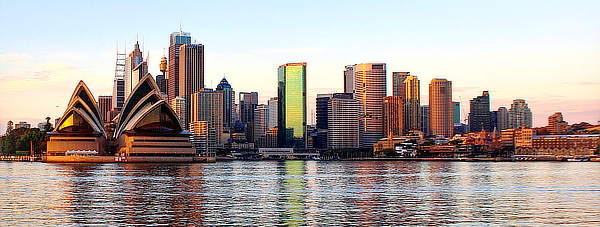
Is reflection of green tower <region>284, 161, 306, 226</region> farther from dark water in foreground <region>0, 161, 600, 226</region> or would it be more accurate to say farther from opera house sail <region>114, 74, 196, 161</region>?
opera house sail <region>114, 74, 196, 161</region>

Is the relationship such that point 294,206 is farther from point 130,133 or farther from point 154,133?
point 130,133

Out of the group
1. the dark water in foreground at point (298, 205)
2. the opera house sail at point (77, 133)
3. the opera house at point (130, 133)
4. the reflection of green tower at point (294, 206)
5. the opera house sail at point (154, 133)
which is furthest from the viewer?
the opera house sail at point (77, 133)

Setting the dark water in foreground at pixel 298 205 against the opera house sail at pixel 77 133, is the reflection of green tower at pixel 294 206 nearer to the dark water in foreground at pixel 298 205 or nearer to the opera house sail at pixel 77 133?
the dark water in foreground at pixel 298 205

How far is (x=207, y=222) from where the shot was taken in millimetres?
36156

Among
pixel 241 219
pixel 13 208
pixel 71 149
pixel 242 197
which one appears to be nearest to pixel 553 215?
pixel 241 219

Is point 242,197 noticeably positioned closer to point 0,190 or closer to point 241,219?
point 241,219

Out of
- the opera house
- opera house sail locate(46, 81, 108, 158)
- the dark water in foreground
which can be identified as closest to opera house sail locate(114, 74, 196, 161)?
the opera house

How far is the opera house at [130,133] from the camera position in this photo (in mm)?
165250

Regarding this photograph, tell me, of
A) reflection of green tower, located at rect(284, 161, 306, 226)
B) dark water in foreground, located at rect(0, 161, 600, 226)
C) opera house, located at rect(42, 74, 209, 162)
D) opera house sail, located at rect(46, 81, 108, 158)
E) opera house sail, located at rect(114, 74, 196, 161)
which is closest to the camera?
reflection of green tower, located at rect(284, 161, 306, 226)

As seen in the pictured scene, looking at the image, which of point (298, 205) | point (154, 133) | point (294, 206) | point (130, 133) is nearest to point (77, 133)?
point (130, 133)

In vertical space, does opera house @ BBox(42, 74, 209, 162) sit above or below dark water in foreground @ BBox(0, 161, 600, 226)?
above

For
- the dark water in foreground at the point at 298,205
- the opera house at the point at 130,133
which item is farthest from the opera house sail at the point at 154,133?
the dark water in foreground at the point at 298,205

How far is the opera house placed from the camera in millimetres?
165250

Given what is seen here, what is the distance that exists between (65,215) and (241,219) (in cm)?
955
